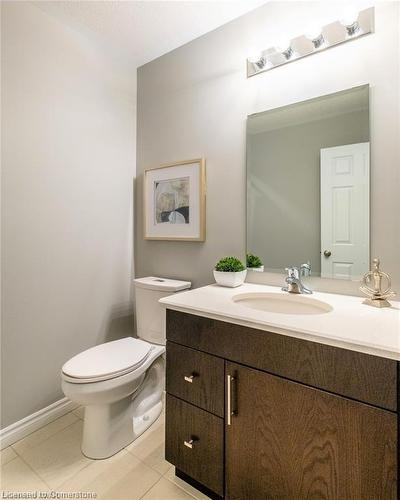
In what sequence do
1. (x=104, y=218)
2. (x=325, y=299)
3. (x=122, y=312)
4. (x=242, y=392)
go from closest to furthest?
1. (x=242, y=392)
2. (x=325, y=299)
3. (x=104, y=218)
4. (x=122, y=312)

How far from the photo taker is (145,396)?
5.44 feet

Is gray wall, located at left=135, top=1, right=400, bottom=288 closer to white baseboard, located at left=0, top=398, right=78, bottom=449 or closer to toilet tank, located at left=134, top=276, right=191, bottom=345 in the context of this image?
toilet tank, located at left=134, top=276, right=191, bottom=345

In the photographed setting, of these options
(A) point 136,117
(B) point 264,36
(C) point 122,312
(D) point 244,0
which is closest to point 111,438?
(C) point 122,312

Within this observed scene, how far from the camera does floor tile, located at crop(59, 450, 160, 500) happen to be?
1150 millimetres

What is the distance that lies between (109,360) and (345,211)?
138 centimetres

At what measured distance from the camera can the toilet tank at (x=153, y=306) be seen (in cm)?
167

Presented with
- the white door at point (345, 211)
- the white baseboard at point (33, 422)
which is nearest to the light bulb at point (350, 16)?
the white door at point (345, 211)

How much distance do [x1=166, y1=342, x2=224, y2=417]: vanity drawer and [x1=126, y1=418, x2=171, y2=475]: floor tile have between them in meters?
0.44

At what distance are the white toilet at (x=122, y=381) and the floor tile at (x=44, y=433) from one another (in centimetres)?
27

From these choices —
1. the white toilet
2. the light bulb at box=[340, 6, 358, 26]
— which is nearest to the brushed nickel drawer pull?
the white toilet

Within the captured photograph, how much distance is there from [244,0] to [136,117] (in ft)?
3.38

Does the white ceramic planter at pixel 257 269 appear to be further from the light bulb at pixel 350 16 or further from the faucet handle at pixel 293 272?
the light bulb at pixel 350 16

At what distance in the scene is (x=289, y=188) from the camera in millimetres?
1415

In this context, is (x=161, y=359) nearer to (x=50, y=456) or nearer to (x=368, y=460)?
(x=50, y=456)
